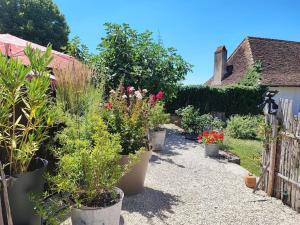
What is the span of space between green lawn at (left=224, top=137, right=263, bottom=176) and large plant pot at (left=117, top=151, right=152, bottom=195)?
10.1ft

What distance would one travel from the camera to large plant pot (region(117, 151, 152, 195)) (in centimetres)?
407

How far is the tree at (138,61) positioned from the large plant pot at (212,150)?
3.15 m

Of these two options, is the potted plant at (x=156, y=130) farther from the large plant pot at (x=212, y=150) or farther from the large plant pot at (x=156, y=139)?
the large plant pot at (x=212, y=150)

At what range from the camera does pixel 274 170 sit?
4.56 metres

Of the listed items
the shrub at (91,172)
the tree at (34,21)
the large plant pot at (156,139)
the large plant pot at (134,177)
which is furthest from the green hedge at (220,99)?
the tree at (34,21)

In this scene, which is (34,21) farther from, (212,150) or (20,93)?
(20,93)

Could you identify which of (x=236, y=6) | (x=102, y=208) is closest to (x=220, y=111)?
(x=236, y=6)

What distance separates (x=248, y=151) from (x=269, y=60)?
40.5ft

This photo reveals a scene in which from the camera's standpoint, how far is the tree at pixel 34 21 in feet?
72.4

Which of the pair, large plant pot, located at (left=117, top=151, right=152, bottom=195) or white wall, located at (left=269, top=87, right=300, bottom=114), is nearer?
large plant pot, located at (left=117, top=151, right=152, bottom=195)

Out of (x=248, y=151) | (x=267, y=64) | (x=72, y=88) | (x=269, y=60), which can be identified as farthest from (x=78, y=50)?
(x=269, y=60)

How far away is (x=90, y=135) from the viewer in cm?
363

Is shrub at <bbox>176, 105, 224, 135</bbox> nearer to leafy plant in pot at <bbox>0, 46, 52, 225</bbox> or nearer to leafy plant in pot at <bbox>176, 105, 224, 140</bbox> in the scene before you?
leafy plant in pot at <bbox>176, 105, 224, 140</bbox>

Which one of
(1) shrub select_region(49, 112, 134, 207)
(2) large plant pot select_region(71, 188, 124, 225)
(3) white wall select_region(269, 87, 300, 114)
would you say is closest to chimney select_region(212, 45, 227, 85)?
(3) white wall select_region(269, 87, 300, 114)
